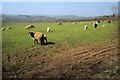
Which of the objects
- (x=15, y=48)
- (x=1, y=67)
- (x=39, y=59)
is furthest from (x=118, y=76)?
(x=15, y=48)

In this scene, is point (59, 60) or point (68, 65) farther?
point (59, 60)

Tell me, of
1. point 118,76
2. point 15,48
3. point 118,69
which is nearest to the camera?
point 118,76

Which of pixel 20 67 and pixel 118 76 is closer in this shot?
pixel 118 76

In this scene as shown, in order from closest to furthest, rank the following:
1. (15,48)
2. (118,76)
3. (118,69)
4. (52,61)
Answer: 1. (118,76)
2. (118,69)
3. (52,61)
4. (15,48)

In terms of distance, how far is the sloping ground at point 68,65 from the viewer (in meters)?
12.5

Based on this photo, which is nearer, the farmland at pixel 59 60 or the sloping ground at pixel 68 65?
the sloping ground at pixel 68 65

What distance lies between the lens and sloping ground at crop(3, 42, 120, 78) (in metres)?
12.5

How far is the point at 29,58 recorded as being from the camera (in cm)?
1523

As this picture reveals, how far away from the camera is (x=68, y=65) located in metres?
13.9

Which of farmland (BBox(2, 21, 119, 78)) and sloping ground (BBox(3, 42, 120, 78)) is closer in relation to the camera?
sloping ground (BBox(3, 42, 120, 78))

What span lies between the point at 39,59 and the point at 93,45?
514 cm

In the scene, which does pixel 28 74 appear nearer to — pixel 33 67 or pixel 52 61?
pixel 33 67

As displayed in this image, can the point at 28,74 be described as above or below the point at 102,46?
below

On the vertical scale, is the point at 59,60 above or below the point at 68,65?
above
